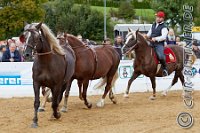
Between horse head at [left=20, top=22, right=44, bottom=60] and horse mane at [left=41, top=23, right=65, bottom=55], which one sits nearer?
horse head at [left=20, top=22, right=44, bottom=60]

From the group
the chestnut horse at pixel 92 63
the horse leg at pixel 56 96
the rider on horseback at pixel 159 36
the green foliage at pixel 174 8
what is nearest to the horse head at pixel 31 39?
the horse leg at pixel 56 96

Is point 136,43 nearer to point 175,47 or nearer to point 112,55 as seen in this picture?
point 112,55

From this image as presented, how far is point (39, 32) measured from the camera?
30.1 ft

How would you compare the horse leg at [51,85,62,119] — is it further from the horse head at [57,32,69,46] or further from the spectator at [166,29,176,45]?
the spectator at [166,29,176,45]

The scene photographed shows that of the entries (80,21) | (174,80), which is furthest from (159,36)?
(80,21)

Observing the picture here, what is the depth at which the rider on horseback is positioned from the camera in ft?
45.4

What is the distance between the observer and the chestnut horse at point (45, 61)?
355 inches

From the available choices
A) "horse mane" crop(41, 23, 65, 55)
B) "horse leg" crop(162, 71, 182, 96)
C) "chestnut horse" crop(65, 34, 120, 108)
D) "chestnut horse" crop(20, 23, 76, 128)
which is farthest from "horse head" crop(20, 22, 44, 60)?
"horse leg" crop(162, 71, 182, 96)

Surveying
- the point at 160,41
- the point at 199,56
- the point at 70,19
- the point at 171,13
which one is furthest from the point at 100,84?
the point at 70,19

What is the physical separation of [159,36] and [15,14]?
104ft

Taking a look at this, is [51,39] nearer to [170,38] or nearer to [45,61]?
[45,61]

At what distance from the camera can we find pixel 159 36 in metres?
14.0

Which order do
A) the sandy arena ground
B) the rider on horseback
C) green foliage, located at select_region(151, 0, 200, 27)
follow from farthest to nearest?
1. green foliage, located at select_region(151, 0, 200, 27)
2. the rider on horseback
3. the sandy arena ground

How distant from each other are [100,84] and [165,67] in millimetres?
2307
